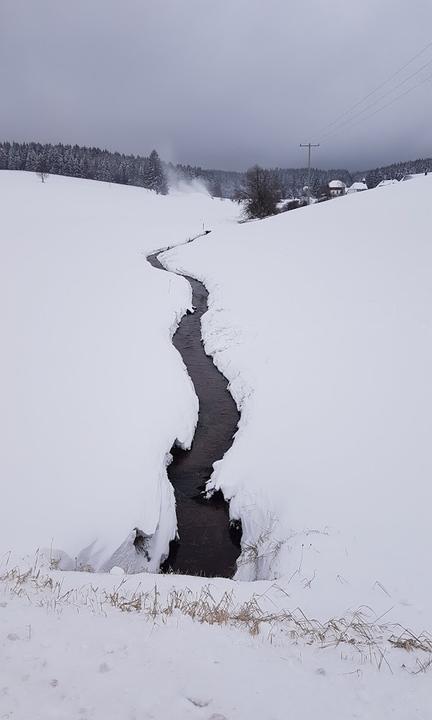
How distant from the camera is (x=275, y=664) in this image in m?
4.04

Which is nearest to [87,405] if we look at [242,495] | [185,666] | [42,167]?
[242,495]

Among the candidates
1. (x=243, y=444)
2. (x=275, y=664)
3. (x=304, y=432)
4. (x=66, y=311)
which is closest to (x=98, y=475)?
(x=243, y=444)

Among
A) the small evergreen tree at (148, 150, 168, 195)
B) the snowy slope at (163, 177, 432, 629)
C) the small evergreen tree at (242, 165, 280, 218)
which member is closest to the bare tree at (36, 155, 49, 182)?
the small evergreen tree at (148, 150, 168, 195)

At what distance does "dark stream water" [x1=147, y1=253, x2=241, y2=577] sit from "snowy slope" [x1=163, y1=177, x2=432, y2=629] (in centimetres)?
52

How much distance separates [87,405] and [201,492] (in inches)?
173

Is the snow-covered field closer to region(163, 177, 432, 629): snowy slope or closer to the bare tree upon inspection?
region(163, 177, 432, 629): snowy slope

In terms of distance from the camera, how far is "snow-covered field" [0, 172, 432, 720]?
3721 mm

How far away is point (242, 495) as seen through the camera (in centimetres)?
998

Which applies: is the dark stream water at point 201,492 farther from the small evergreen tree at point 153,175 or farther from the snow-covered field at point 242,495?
the small evergreen tree at point 153,175

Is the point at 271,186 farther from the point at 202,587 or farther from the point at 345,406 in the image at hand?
the point at 202,587

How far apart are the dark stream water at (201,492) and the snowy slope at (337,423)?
52 centimetres

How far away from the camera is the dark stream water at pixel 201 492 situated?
29.6 ft

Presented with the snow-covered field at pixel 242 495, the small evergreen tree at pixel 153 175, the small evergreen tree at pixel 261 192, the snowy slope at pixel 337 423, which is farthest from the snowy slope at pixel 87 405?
the small evergreen tree at pixel 153 175

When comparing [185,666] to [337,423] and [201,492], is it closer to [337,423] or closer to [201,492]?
[201,492]
